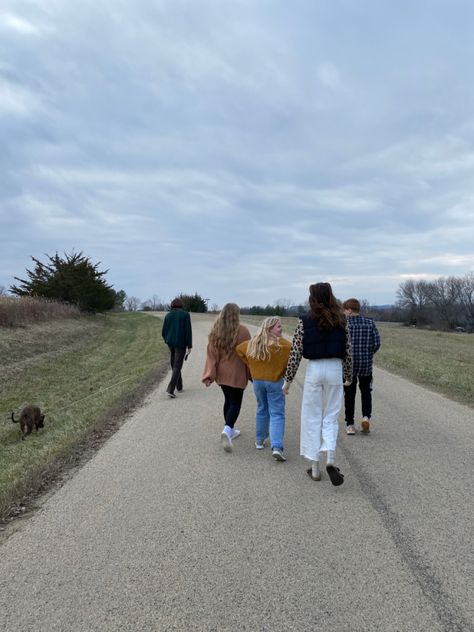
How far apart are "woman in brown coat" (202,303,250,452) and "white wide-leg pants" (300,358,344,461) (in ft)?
4.48

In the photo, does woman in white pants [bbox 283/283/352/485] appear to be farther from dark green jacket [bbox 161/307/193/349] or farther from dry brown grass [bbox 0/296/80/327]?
dry brown grass [bbox 0/296/80/327]

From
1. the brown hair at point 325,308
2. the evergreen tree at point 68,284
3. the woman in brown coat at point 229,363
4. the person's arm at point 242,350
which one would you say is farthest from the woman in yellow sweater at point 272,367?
the evergreen tree at point 68,284

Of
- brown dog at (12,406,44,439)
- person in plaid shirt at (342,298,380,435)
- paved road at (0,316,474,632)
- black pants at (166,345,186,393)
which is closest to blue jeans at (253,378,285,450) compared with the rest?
paved road at (0,316,474,632)

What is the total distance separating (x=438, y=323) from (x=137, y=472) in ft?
354

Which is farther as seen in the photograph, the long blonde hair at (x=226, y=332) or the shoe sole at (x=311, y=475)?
the long blonde hair at (x=226, y=332)

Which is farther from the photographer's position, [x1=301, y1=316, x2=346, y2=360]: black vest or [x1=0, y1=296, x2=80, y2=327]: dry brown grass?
[x1=0, y1=296, x2=80, y2=327]: dry brown grass

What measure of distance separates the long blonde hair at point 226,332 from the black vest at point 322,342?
4.81 ft

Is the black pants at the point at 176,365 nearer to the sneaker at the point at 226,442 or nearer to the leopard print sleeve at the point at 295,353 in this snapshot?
the sneaker at the point at 226,442

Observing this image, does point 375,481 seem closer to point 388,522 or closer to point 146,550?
point 388,522

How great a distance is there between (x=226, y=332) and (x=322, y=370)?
1.73 meters

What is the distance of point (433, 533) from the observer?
383cm

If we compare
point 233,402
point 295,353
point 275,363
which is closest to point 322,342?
point 295,353

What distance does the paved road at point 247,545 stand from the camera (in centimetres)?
289

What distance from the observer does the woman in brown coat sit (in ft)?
20.9
